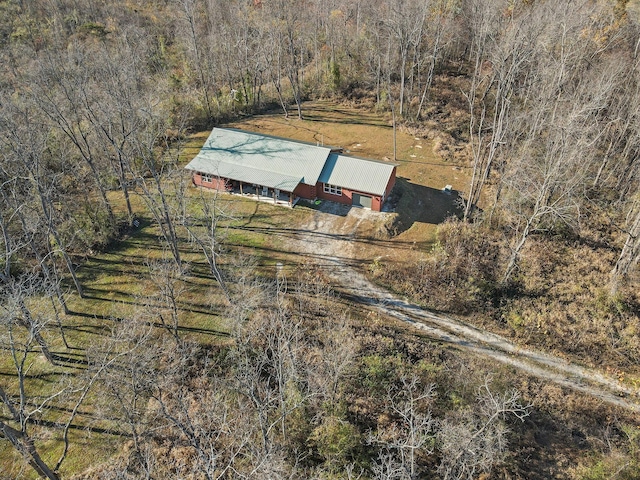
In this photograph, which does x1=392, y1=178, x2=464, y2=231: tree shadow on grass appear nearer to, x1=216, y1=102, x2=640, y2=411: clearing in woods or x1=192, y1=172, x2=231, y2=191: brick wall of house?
x1=216, y1=102, x2=640, y2=411: clearing in woods

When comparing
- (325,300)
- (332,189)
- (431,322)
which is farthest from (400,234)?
(325,300)

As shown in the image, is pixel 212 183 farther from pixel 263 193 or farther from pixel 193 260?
pixel 193 260

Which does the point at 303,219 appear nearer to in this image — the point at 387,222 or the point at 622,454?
the point at 387,222

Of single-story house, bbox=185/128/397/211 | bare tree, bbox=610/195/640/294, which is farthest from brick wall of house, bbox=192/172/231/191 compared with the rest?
bare tree, bbox=610/195/640/294


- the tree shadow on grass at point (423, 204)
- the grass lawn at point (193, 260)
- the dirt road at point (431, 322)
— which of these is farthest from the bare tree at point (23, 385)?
the tree shadow on grass at point (423, 204)

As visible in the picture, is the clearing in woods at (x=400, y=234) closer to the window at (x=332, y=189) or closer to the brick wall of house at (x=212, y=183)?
the window at (x=332, y=189)
